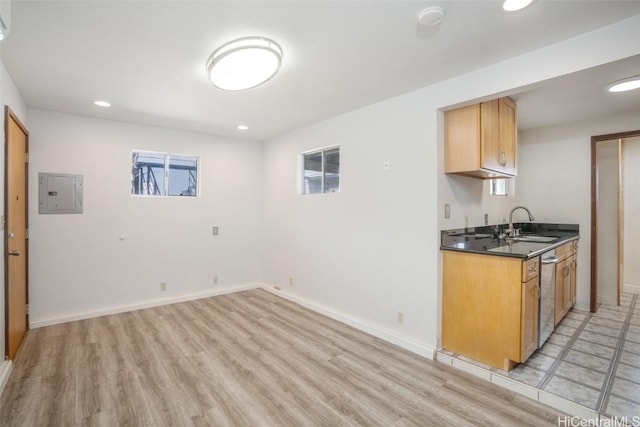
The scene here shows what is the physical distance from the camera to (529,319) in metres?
2.43

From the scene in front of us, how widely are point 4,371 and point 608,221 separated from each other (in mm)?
6545

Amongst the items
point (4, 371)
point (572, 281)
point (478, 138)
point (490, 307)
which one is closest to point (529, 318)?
point (490, 307)

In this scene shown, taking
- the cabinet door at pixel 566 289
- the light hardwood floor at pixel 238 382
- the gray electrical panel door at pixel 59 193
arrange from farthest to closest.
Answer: the gray electrical panel door at pixel 59 193 < the cabinet door at pixel 566 289 < the light hardwood floor at pixel 238 382

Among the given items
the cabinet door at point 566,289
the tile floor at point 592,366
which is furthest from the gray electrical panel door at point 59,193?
the cabinet door at point 566,289

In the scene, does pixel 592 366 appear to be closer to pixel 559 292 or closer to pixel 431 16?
pixel 559 292

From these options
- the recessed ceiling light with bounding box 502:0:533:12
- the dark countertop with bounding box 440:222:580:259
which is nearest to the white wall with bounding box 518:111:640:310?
the dark countertop with bounding box 440:222:580:259

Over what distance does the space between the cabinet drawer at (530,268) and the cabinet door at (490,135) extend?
2.86 ft

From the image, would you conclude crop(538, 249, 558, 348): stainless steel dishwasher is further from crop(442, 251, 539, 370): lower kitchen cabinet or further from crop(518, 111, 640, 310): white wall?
crop(518, 111, 640, 310): white wall

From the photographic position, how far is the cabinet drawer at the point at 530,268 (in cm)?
233

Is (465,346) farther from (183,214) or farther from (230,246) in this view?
(183,214)

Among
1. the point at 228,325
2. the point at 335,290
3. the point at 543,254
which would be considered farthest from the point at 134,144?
the point at 543,254

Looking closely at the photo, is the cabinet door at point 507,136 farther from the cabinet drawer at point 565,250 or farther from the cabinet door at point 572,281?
the cabinet door at point 572,281

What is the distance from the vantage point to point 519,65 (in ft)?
7.41

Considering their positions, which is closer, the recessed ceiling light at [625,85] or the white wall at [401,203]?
the white wall at [401,203]
